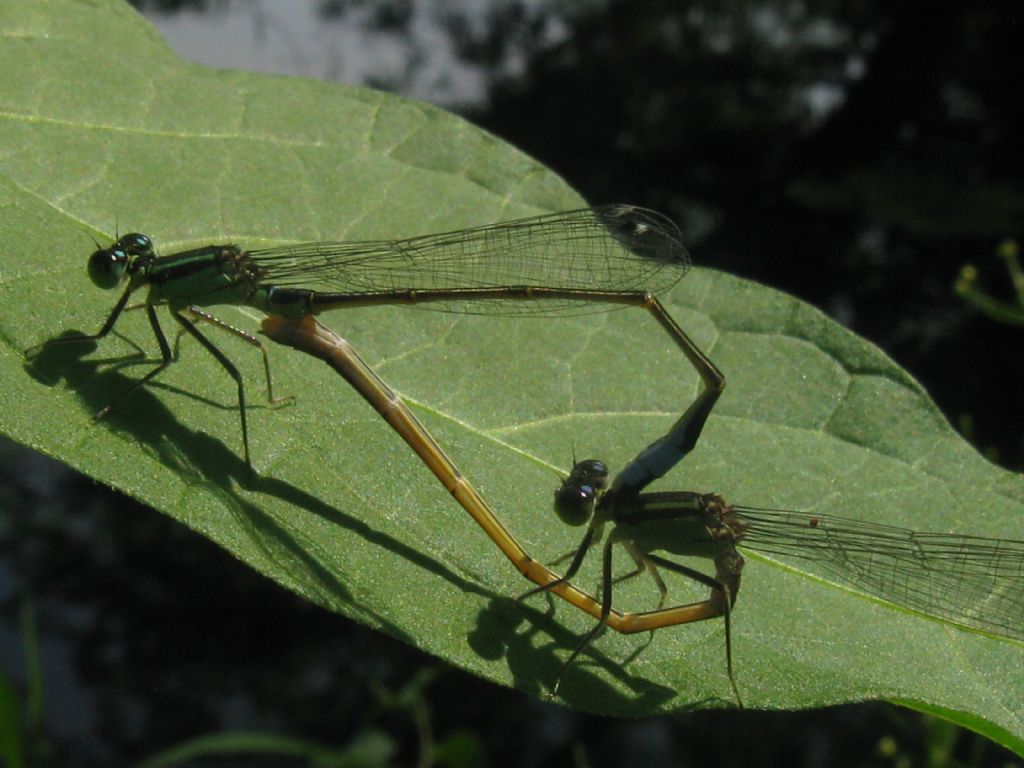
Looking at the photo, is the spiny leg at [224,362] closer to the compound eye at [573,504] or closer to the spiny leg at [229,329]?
Result: the spiny leg at [229,329]

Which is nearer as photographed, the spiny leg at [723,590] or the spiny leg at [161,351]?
the spiny leg at [723,590]

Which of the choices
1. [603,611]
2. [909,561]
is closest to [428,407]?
[603,611]

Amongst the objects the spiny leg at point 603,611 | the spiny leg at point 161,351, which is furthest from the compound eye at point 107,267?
the spiny leg at point 603,611

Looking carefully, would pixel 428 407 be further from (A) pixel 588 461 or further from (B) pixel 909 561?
(B) pixel 909 561

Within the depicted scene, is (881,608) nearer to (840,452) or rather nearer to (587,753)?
(840,452)

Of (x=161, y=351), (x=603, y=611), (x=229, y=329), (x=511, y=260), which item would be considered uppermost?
(x=511, y=260)

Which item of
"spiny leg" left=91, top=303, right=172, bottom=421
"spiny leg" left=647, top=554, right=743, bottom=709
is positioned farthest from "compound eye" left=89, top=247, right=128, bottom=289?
"spiny leg" left=647, top=554, right=743, bottom=709

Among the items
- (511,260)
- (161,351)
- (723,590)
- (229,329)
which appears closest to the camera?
(723,590)

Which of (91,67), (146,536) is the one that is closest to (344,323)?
(91,67)
